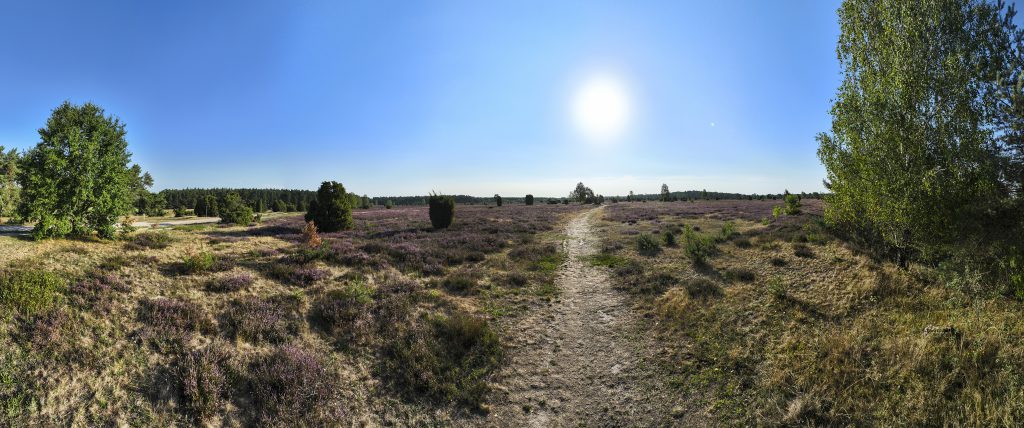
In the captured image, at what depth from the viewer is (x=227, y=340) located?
7.51m

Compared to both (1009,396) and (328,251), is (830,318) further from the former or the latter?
(328,251)

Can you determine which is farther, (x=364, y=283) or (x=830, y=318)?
(x=364, y=283)

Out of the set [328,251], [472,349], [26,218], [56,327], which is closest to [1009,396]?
[472,349]

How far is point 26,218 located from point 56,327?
7.80 metres

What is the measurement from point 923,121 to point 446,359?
14.0 metres

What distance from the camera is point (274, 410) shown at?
19.3ft

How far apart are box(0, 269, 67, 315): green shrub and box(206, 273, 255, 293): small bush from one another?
2678 mm

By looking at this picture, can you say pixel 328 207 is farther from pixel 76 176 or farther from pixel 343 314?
pixel 343 314

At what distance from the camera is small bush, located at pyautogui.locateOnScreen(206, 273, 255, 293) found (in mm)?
9914

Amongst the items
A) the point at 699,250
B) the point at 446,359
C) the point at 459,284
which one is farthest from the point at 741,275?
the point at 446,359

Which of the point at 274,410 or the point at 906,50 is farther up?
the point at 906,50

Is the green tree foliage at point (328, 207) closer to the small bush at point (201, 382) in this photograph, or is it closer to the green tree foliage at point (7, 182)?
the green tree foliage at point (7, 182)

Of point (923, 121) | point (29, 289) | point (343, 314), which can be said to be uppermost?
point (923, 121)

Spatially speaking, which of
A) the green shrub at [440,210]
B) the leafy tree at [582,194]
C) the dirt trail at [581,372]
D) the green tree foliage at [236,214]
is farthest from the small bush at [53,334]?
the leafy tree at [582,194]
